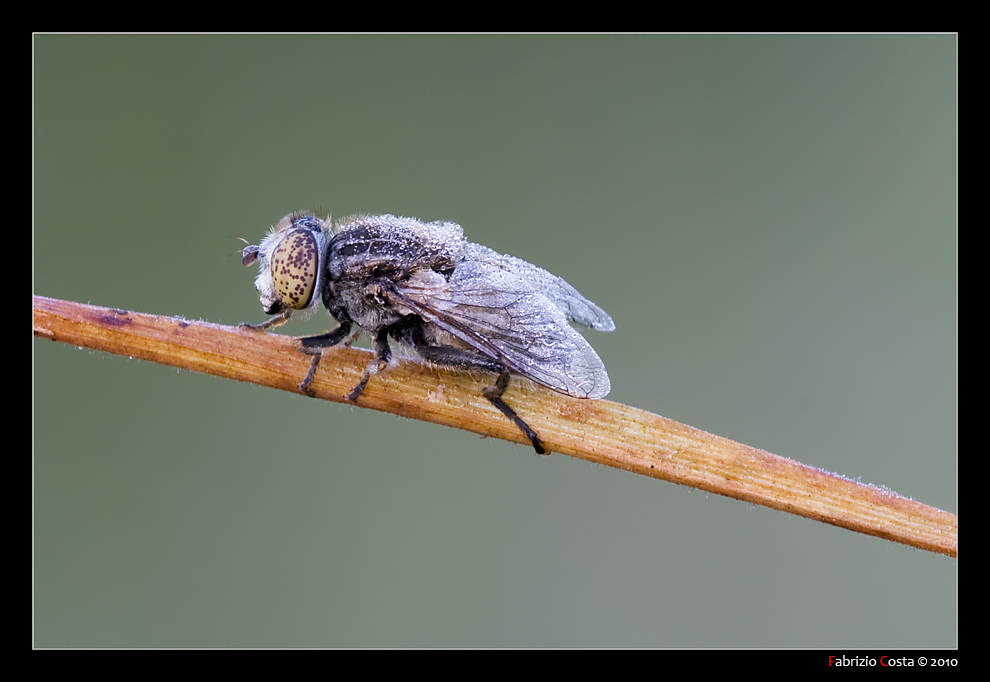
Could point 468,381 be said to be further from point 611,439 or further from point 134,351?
point 134,351

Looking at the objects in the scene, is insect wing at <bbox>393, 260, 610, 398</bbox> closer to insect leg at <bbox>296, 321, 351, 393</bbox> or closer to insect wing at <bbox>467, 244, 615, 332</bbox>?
insect wing at <bbox>467, 244, 615, 332</bbox>

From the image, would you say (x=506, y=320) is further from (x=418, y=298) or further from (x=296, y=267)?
(x=296, y=267)

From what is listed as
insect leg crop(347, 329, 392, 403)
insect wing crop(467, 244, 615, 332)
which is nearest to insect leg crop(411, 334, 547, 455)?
insect leg crop(347, 329, 392, 403)

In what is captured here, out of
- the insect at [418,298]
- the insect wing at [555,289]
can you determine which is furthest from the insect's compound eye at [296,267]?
the insect wing at [555,289]

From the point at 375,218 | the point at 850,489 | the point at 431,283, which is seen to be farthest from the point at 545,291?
the point at 850,489

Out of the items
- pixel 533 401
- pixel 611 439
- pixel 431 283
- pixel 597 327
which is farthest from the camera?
pixel 597 327

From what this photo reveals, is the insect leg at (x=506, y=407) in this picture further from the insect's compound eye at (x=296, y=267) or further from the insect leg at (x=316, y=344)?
the insect's compound eye at (x=296, y=267)
